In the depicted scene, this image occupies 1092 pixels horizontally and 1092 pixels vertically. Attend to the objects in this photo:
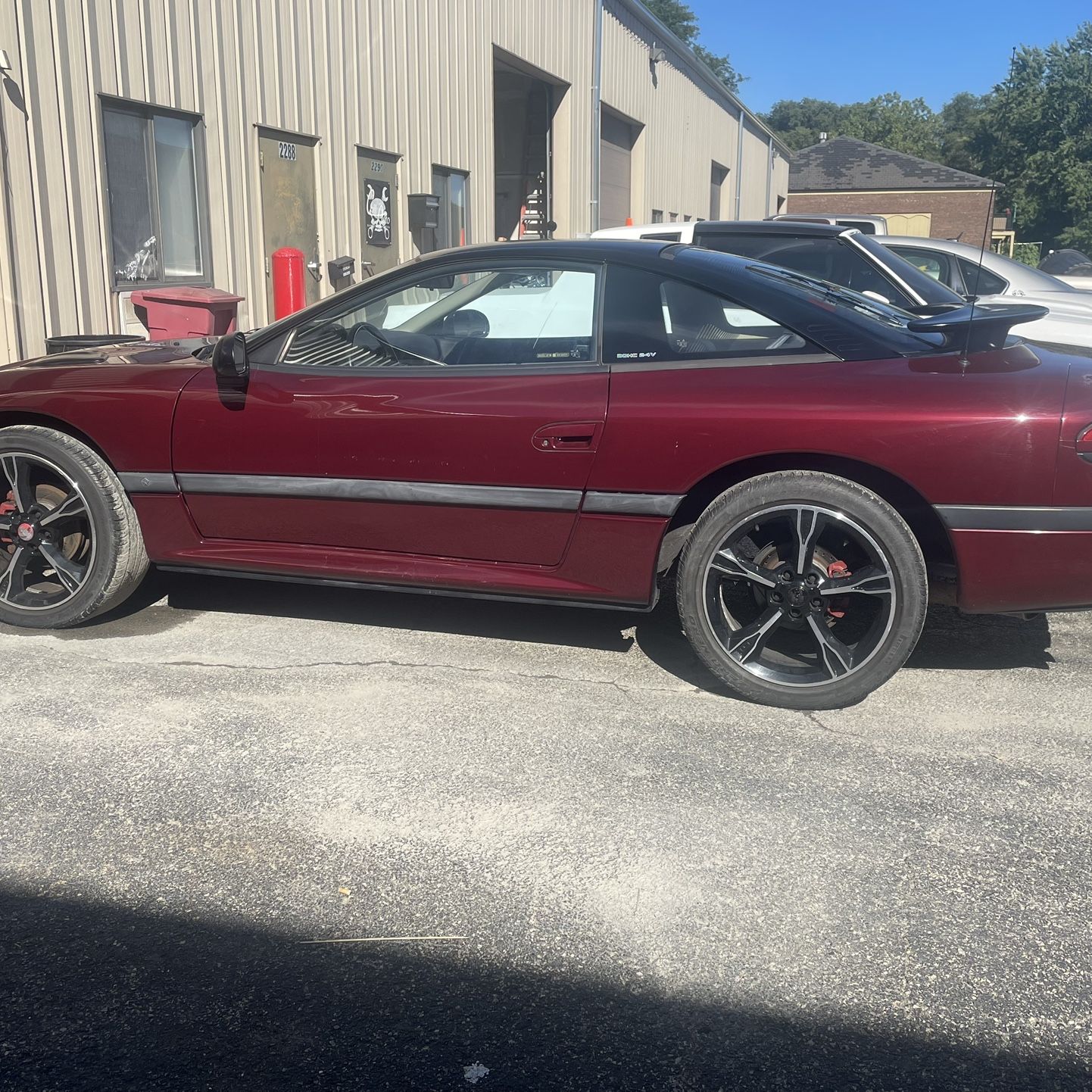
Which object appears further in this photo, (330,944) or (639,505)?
(639,505)

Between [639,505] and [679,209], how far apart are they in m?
26.1

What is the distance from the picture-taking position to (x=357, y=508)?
3938 mm

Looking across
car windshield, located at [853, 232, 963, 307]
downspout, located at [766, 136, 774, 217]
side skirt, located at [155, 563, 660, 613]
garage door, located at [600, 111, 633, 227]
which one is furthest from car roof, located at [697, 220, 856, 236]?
downspout, located at [766, 136, 774, 217]

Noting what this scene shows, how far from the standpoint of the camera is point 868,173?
206ft

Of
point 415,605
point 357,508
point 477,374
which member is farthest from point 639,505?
point 415,605

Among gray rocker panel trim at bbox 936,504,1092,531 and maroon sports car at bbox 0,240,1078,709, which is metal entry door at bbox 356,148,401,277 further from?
gray rocker panel trim at bbox 936,504,1092,531

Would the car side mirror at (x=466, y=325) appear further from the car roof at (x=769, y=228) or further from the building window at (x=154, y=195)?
the building window at (x=154, y=195)

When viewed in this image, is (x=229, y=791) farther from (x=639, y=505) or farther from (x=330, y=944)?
(x=639, y=505)

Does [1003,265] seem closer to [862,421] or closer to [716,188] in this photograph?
[862,421]

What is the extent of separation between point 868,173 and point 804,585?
6544cm

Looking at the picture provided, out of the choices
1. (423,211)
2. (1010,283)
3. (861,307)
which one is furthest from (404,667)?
(423,211)

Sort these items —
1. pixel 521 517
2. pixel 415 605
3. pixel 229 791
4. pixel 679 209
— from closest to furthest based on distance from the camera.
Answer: pixel 229 791
pixel 521 517
pixel 415 605
pixel 679 209

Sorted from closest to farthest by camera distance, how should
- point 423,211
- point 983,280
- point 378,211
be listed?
point 983,280
point 378,211
point 423,211

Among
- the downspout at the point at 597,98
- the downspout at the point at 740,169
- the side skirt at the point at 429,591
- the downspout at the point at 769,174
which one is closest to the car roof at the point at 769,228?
the side skirt at the point at 429,591
